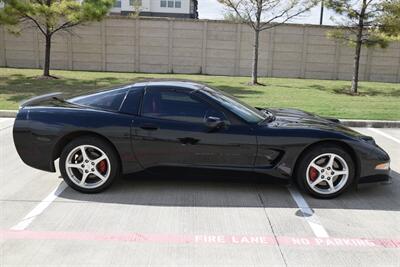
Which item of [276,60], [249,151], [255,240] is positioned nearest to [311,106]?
[249,151]

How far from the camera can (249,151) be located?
4.68m

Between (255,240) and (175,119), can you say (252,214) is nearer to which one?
(255,240)

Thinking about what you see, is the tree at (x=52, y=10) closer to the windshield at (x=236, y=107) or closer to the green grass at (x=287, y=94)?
the green grass at (x=287, y=94)

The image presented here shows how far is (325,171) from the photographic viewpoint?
474 centimetres

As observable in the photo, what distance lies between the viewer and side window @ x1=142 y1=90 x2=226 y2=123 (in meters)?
4.76

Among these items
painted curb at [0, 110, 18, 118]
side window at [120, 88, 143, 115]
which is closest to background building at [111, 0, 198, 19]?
painted curb at [0, 110, 18, 118]

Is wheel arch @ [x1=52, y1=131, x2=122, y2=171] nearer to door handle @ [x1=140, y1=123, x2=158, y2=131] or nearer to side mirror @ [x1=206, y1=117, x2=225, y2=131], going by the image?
door handle @ [x1=140, y1=123, x2=158, y2=131]

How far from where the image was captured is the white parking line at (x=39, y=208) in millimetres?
3924

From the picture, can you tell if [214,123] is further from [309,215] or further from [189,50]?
[189,50]

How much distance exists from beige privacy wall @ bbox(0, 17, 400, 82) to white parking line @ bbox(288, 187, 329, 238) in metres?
18.4

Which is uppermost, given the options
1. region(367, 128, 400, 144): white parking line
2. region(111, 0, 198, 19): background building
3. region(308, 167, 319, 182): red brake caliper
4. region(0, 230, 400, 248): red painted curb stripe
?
region(111, 0, 198, 19): background building

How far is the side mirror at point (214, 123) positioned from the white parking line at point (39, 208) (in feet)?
6.09

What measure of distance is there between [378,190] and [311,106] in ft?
22.4

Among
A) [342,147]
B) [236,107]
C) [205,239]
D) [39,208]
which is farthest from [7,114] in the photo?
[342,147]
